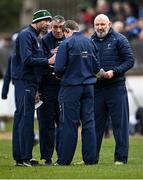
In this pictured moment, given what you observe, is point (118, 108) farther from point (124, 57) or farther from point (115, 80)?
point (124, 57)

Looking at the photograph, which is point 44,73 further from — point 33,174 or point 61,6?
point 61,6

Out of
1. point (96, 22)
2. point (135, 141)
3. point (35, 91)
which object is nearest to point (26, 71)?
point (35, 91)

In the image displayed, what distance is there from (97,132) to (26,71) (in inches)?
67.8

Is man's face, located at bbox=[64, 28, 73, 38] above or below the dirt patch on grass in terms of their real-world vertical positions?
above

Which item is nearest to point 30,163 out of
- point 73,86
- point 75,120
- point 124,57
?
point 75,120

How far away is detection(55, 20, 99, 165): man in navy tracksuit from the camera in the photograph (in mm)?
16375

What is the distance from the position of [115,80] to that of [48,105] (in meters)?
1.15

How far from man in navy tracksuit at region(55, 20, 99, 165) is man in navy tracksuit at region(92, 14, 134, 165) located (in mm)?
501

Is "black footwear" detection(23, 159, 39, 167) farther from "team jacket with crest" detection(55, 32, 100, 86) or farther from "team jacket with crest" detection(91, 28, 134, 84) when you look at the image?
"team jacket with crest" detection(91, 28, 134, 84)

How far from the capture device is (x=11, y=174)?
50.4ft

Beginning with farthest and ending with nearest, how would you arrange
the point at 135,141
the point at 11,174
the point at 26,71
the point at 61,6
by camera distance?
the point at 61,6
the point at 135,141
the point at 26,71
the point at 11,174

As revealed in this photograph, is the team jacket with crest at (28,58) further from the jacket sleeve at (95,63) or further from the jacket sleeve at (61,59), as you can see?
the jacket sleeve at (95,63)

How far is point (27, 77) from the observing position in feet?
54.1

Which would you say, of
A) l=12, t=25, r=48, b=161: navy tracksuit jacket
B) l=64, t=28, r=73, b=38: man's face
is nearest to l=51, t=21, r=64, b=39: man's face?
l=64, t=28, r=73, b=38: man's face
